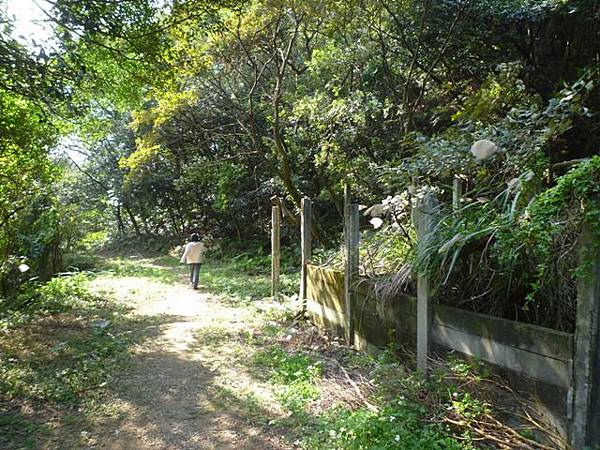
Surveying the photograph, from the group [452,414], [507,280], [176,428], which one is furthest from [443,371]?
[176,428]

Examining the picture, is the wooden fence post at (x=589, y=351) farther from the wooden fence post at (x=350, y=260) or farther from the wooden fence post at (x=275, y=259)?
the wooden fence post at (x=275, y=259)

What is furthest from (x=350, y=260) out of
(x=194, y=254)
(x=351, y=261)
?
(x=194, y=254)

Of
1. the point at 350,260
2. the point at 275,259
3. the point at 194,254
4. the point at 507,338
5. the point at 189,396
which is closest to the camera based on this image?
the point at 507,338

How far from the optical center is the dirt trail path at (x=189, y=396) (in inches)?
141

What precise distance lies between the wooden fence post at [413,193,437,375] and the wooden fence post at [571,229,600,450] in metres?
1.39

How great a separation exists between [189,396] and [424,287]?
2537 mm

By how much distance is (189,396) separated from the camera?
4.39 m

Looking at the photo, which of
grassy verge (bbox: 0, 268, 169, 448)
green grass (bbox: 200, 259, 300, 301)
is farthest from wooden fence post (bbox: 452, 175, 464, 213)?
green grass (bbox: 200, 259, 300, 301)

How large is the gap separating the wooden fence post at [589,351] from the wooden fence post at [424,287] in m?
1.39

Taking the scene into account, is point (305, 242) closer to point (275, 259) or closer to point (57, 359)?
point (275, 259)

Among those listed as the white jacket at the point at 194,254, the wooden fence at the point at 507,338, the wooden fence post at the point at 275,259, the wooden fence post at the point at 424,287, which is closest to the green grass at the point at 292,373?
the wooden fence at the point at 507,338

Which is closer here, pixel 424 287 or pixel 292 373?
pixel 424 287

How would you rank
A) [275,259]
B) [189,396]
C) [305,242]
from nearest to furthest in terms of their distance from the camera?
[189,396]
[305,242]
[275,259]

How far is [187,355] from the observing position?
18.3 ft
